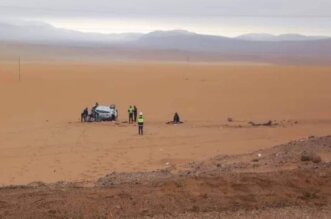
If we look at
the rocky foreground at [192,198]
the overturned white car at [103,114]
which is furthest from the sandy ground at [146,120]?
the rocky foreground at [192,198]

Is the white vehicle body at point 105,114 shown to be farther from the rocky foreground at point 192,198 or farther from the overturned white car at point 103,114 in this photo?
the rocky foreground at point 192,198

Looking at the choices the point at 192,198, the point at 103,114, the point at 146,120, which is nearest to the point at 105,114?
the point at 103,114

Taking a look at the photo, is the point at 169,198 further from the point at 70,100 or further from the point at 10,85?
the point at 10,85

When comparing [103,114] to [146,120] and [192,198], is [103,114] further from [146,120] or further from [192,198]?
[192,198]

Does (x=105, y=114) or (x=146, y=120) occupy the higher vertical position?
(x=105, y=114)

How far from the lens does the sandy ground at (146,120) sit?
20203mm

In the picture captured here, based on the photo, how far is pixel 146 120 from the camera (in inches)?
1391

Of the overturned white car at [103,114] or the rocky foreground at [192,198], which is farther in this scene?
the overturned white car at [103,114]

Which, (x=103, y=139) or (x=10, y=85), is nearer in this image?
(x=103, y=139)

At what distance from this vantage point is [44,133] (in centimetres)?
2953

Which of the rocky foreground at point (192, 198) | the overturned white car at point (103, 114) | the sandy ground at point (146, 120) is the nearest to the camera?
the rocky foreground at point (192, 198)

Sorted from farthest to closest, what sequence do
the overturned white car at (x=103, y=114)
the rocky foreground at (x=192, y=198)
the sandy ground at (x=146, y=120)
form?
1. the overturned white car at (x=103, y=114)
2. the sandy ground at (x=146, y=120)
3. the rocky foreground at (x=192, y=198)

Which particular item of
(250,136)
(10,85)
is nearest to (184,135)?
(250,136)

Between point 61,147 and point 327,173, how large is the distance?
13.8 meters
